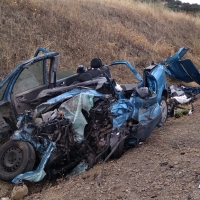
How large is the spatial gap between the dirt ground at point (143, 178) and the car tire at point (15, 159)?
10.0 inches

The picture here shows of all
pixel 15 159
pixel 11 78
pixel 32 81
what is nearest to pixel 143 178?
pixel 15 159

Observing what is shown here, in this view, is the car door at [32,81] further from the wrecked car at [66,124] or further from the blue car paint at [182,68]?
the blue car paint at [182,68]

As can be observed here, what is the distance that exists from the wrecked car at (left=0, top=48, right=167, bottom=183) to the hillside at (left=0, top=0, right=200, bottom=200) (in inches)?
10.6

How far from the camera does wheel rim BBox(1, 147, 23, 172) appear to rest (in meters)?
5.19

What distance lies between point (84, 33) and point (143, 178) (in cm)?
990

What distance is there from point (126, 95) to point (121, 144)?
4.30 ft

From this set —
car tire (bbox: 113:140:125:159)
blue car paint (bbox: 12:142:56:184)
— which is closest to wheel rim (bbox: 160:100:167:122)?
car tire (bbox: 113:140:125:159)

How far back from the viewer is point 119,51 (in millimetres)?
14008

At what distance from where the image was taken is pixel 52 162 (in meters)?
5.17

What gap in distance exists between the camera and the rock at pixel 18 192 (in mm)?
4852

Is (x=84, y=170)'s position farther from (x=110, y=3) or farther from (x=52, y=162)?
(x=110, y=3)

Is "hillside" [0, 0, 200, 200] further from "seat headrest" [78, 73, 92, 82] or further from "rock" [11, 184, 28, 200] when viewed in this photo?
"seat headrest" [78, 73, 92, 82]

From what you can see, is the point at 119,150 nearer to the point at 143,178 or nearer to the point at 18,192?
the point at 143,178

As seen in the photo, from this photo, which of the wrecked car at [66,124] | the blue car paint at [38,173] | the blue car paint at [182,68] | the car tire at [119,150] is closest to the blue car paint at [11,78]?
the wrecked car at [66,124]
